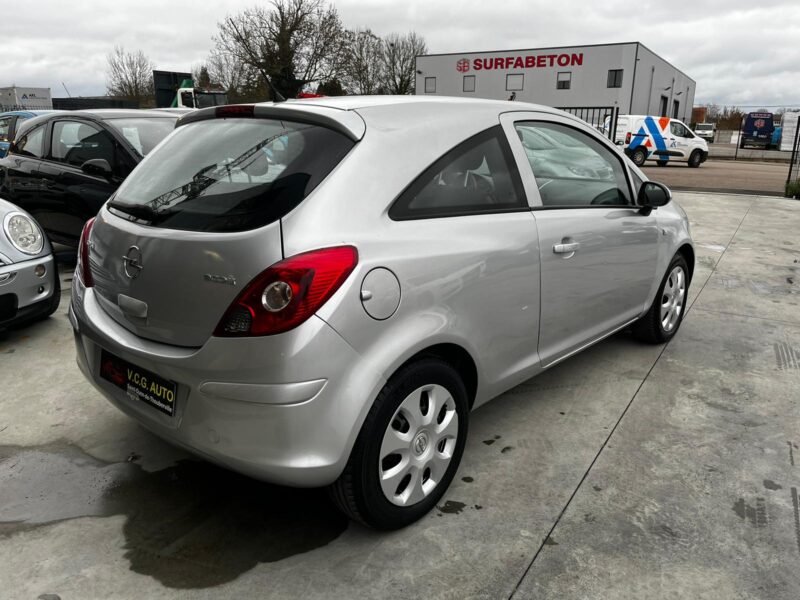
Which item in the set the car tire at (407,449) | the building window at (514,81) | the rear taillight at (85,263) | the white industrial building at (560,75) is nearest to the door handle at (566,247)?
the car tire at (407,449)

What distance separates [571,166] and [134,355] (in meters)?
2.29

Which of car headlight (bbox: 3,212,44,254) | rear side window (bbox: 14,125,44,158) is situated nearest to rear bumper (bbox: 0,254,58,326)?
car headlight (bbox: 3,212,44,254)

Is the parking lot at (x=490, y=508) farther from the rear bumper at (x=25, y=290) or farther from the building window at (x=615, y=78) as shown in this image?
the building window at (x=615, y=78)

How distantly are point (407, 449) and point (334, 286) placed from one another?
0.69 m

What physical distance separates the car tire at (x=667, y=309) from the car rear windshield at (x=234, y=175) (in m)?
2.69

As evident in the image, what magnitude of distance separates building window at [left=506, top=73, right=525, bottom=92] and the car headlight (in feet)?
144

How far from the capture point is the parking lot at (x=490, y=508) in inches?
81.4

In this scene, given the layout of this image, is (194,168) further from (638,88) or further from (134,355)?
(638,88)

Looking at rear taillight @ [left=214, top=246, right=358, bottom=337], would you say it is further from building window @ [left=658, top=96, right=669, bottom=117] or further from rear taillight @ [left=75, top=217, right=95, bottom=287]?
building window @ [left=658, top=96, right=669, bottom=117]

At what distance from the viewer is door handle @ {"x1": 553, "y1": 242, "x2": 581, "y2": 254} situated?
2.79 meters

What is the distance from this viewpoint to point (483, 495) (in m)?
2.54

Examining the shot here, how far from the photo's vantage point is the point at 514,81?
44.4 metres

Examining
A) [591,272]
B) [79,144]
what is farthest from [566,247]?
[79,144]

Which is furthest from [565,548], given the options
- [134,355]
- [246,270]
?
[134,355]
